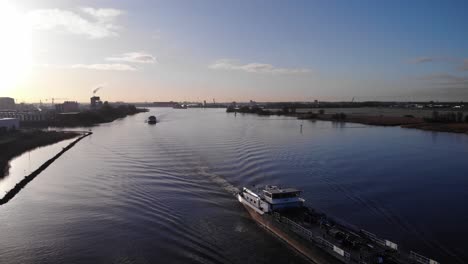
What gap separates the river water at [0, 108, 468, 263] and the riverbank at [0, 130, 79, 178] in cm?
154

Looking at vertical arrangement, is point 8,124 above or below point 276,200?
above

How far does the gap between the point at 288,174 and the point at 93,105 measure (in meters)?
117

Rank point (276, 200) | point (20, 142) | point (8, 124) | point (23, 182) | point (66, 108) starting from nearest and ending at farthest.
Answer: point (276, 200), point (23, 182), point (20, 142), point (8, 124), point (66, 108)

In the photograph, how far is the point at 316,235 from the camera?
1430 cm

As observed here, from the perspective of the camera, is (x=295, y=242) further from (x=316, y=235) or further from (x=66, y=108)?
(x=66, y=108)

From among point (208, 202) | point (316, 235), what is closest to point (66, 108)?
point (208, 202)

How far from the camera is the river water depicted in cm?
1434

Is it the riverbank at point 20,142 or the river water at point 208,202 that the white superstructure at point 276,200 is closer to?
the river water at point 208,202

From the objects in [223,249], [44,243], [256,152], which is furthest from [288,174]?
[44,243]

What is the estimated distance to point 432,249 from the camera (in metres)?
14.1

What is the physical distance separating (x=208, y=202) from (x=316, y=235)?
7463 millimetres

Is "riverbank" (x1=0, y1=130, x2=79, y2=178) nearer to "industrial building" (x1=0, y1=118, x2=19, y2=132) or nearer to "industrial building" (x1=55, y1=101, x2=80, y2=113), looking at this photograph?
"industrial building" (x1=0, y1=118, x2=19, y2=132)

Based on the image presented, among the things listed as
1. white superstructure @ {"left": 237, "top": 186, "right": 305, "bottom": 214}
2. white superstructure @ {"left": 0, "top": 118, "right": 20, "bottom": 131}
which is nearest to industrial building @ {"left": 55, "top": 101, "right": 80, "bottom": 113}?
white superstructure @ {"left": 0, "top": 118, "right": 20, "bottom": 131}

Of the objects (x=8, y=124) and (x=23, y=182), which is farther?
(x=8, y=124)
